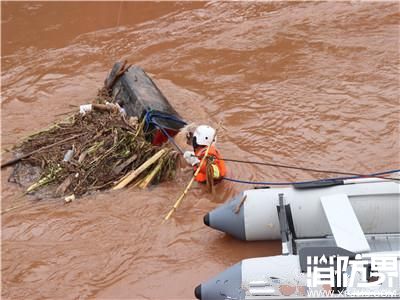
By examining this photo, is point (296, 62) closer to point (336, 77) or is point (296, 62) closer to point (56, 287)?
point (336, 77)

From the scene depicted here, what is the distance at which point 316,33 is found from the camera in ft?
40.1

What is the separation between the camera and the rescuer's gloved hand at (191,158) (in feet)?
24.9

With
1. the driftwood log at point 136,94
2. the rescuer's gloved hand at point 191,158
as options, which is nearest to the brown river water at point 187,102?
the rescuer's gloved hand at point 191,158

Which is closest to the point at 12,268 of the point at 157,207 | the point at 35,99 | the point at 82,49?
the point at 157,207

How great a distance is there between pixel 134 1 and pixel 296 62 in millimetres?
6675

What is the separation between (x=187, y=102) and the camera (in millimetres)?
10297

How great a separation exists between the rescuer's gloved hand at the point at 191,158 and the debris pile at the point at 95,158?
312mm

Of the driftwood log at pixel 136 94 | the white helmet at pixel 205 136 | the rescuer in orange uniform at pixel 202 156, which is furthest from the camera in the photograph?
the driftwood log at pixel 136 94

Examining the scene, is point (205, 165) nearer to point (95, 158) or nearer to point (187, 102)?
point (95, 158)

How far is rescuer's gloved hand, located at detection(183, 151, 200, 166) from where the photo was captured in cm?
760

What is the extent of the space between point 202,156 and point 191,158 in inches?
7.5

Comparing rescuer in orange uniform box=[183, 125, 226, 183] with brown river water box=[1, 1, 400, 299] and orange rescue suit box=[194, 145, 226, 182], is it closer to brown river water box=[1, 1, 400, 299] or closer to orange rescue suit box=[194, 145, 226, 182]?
orange rescue suit box=[194, 145, 226, 182]

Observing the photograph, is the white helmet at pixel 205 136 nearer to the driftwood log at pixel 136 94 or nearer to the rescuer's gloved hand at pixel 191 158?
the rescuer's gloved hand at pixel 191 158

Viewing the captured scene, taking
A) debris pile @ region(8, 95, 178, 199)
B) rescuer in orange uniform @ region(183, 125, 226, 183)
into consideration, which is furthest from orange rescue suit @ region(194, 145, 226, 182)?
debris pile @ region(8, 95, 178, 199)
